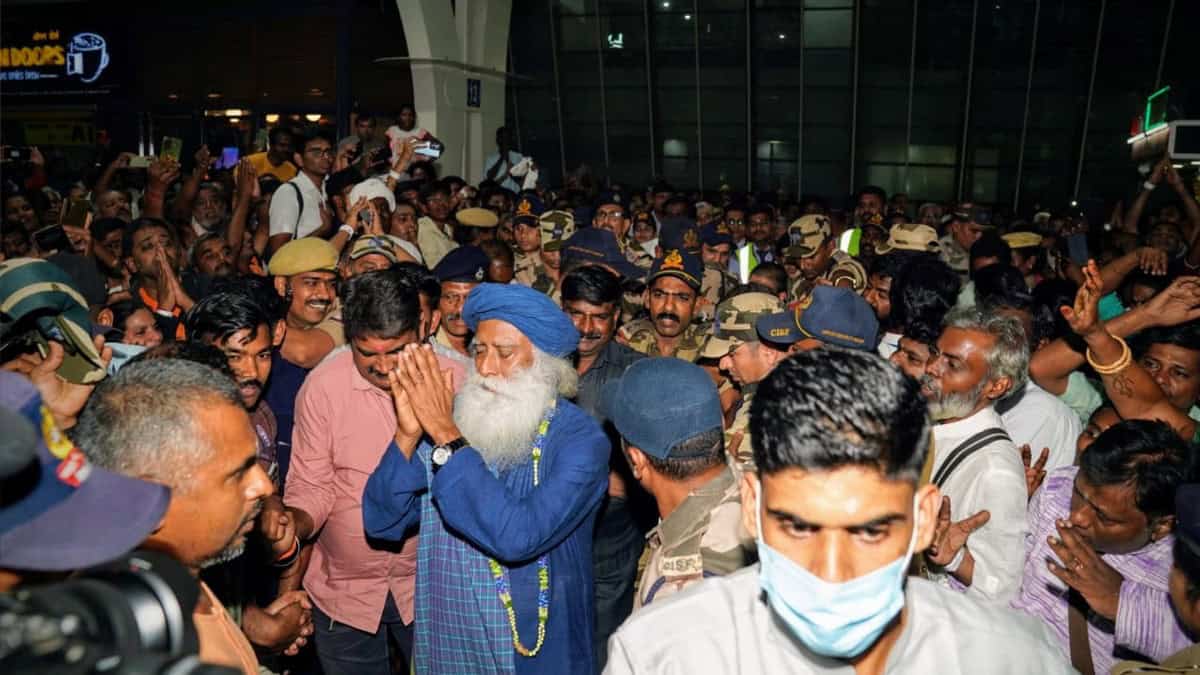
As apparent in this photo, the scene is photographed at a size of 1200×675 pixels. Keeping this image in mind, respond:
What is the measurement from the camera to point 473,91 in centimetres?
1259

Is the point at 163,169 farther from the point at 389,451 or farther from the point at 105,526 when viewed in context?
the point at 105,526

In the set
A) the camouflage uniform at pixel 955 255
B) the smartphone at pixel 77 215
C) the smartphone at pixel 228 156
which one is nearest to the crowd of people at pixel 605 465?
the smartphone at pixel 77 215

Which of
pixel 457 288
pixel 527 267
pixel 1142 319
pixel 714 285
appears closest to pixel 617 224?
pixel 527 267

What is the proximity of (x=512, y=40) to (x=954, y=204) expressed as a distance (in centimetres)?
784

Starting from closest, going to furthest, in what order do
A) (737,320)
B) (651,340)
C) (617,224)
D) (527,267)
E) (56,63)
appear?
(737,320)
(651,340)
(527,267)
(617,224)
(56,63)

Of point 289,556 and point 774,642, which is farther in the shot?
point 289,556

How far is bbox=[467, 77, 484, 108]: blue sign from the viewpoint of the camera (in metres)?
12.5

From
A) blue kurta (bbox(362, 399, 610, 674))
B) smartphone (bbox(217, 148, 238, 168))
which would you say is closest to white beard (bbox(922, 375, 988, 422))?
blue kurta (bbox(362, 399, 610, 674))

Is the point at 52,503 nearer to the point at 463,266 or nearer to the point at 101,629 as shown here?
the point at 101,629

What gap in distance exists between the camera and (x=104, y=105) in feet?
52.0

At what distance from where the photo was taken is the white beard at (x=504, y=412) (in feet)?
8.77

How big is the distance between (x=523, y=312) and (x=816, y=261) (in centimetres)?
414

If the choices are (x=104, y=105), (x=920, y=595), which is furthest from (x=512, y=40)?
(x=920, y=595)

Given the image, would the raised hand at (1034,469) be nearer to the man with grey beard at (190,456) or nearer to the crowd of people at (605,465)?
the crowd of people at (605,465)
